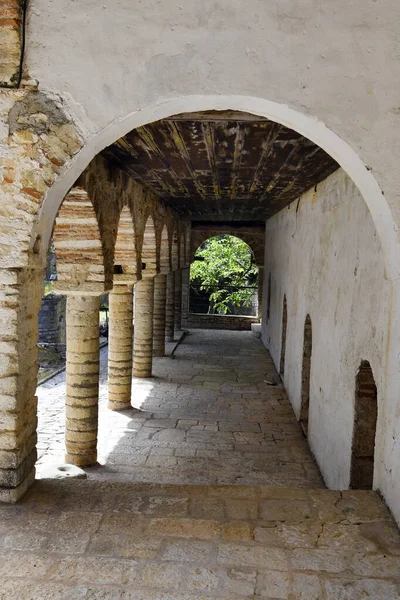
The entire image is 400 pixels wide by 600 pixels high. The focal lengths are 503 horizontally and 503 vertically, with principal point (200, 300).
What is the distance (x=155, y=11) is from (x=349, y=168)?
5.27 ft

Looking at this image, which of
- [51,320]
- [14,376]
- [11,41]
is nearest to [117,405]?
[14,376]

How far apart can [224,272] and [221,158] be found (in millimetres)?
16958

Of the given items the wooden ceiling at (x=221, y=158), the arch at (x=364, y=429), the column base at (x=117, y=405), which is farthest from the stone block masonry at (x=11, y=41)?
the column base at (x=117, y=405)

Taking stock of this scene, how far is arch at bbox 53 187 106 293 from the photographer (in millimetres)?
Answer: 6363

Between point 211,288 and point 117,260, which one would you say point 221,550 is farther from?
point 211,288

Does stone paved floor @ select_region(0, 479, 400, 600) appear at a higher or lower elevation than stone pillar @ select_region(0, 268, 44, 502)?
lower

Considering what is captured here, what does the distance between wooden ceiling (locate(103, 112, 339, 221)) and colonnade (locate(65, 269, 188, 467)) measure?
1.94 m

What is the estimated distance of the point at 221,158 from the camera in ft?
20.4

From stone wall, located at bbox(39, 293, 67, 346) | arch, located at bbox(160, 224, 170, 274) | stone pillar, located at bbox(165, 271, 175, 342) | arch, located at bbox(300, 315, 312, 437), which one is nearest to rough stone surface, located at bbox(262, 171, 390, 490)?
arch, located at bbox(300, 315, 312, 437)

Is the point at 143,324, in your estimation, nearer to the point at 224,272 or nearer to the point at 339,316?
the point at 339,316

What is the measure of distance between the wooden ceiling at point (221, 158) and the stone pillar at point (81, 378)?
6.67ft

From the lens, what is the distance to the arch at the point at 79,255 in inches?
251

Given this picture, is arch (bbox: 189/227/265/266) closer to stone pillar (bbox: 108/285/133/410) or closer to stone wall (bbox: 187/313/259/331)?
stone wall (bbox: 187/313/259/331)

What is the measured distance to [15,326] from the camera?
3.34m
